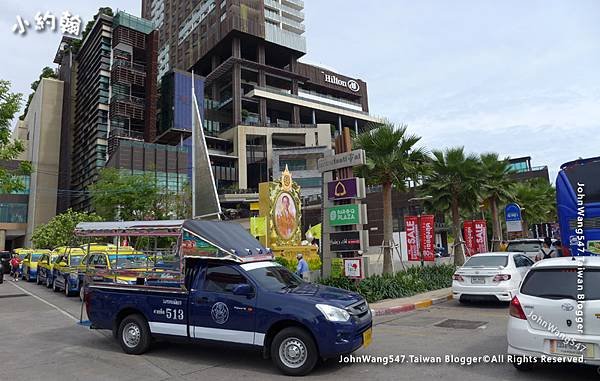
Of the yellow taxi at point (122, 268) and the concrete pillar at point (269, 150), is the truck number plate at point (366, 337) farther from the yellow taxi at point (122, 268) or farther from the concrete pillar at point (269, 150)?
the concrete pillar at point (269, 150)

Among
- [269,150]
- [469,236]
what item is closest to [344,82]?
[269,150]

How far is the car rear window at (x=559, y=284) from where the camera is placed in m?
5.47

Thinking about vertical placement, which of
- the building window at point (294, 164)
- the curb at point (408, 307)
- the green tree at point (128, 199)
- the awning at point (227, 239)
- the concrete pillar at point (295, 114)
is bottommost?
the curb at point (408, 307)

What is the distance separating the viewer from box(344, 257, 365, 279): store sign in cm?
1381

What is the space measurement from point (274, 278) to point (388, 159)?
1098 centimetres

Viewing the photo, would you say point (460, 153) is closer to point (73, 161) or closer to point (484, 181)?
point (484, 181)

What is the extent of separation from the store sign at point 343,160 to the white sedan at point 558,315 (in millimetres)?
8843

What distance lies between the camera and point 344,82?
98.9 metres

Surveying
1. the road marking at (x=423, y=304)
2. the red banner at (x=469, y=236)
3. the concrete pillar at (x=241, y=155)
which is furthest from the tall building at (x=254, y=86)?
the road marking at (x=423, y=304)

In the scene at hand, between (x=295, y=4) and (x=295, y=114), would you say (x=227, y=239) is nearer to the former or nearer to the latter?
(x=295, y=114)

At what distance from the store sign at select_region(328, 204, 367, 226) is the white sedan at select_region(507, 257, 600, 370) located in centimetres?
858

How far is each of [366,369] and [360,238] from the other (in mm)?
8050

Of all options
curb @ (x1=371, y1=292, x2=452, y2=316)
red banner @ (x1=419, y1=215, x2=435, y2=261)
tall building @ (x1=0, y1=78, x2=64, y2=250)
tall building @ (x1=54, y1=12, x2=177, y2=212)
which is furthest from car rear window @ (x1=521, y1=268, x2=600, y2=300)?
tall building @ (x1=0, y1=78, x2=64, y2=250)

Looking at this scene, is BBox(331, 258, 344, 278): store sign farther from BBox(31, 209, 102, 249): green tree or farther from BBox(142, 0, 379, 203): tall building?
BBox(142, 0, 379, 203): tall building
